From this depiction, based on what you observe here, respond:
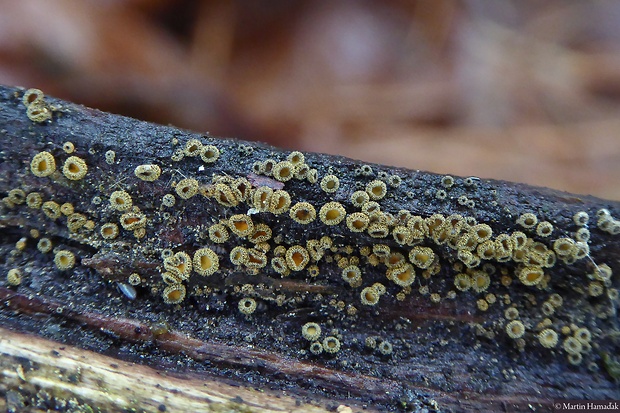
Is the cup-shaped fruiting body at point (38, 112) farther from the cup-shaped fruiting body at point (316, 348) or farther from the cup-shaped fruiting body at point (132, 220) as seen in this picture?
the cup-shaped fruiting body at point (316, 348)

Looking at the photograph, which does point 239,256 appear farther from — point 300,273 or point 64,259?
point 64,259

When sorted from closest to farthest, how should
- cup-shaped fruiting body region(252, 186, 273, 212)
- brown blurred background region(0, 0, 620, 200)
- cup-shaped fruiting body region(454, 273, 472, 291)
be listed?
cup-shaped fruiting body region(252, 186, 273, 212), cup-shaped fruiting body region(454, 273, 472, 291), brown blurred background region(0, 0, 620, 200)

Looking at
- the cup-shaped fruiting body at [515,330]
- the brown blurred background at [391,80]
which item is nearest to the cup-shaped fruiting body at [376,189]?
the cup-shaped fruiting body at [515,330]

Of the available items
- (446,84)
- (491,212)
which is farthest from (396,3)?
(491,212)

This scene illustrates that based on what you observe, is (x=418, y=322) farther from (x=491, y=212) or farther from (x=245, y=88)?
(x=245, y=88)

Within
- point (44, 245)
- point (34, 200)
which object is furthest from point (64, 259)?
point (34, 200)

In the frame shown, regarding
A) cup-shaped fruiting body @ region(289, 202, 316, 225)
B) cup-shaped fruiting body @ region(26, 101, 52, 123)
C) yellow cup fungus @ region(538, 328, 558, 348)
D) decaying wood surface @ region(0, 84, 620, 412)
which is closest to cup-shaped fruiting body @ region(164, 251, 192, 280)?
decaying wood surface @ region(0, 84, 620, 412)

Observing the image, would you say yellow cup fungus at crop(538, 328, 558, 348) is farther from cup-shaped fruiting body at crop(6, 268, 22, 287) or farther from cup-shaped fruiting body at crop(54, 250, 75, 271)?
cup-shaped fruiting body at crop(6, 268, 22, 287)
